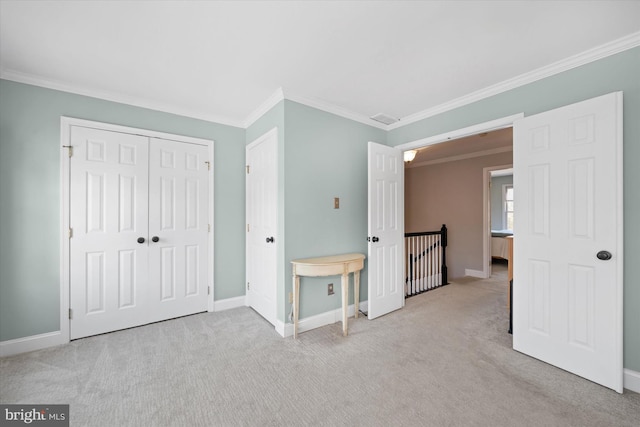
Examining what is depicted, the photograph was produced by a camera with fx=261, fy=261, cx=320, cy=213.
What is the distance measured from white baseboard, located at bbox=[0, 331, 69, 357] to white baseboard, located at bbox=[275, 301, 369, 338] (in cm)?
207

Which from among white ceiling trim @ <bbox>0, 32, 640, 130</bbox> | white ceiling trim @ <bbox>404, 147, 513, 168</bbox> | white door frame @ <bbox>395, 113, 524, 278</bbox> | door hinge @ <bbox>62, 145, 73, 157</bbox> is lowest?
door hinge @ <bbox>62, 145, 73, 157</bbox>

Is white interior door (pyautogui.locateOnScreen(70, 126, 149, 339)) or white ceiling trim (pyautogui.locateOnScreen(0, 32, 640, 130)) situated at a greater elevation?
white ceiling trim (pyautogui.locateOnScreen(0, 32, 640, 130))

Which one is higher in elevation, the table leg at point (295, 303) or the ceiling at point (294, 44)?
the ceiling at point (294, 44)

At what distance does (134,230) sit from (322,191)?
2133 millimetres

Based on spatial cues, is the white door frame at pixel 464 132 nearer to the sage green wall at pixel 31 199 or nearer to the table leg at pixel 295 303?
the table leg at pixel 295 303

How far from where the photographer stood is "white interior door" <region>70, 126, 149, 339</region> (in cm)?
261

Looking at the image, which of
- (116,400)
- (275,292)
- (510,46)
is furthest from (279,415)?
(510,46)

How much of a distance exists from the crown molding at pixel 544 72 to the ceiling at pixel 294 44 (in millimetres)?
50

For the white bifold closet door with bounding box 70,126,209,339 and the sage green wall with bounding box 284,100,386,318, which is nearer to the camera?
the white bifold closet door with bounding box 70,126,209,339

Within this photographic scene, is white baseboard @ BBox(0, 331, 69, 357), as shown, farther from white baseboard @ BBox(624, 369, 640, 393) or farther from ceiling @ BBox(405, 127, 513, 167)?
ceiling @ BBox(405, 127, 513, 167)

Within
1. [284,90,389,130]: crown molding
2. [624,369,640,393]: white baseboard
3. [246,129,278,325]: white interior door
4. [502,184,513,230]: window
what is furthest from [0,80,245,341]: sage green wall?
[502,184,513,230]: window

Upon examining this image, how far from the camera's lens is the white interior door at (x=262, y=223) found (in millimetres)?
2902

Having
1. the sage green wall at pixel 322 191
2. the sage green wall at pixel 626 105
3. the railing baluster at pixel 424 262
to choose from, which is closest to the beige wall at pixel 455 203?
the railing baluster at pixel 424 262

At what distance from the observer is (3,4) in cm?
160
